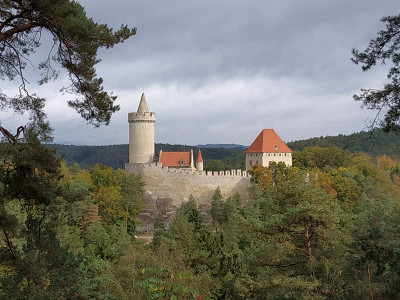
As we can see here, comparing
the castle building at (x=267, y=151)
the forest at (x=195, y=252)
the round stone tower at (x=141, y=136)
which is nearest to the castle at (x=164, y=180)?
the round stone tower at (x=141, y=136)

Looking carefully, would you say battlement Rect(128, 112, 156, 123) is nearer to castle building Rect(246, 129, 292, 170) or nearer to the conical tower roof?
the conical tower roof

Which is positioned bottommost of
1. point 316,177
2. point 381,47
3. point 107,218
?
point 107,218

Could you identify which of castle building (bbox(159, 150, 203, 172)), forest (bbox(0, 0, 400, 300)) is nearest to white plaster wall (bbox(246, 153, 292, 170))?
castle building (bbox(159, 150, 203, 172))

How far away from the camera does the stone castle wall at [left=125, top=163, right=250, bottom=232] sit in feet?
127

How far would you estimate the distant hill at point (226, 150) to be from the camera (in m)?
94.6

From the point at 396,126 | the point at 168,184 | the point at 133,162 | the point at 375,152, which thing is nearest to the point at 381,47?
the point at 396,126

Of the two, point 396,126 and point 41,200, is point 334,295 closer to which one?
point 396,126

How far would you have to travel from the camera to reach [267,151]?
44094 millimetres

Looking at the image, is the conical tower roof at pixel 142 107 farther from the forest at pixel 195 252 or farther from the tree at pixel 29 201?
the tree at pixel 29 201

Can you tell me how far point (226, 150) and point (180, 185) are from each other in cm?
12155

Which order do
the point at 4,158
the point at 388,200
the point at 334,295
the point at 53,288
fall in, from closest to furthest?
the point at 4,158 < the point at 53,288 < the point at 334,295 < the point at 388,200

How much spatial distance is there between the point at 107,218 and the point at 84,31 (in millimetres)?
27633

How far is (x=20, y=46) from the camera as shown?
9711 millimetres

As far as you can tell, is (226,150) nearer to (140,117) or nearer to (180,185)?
(140,117)
